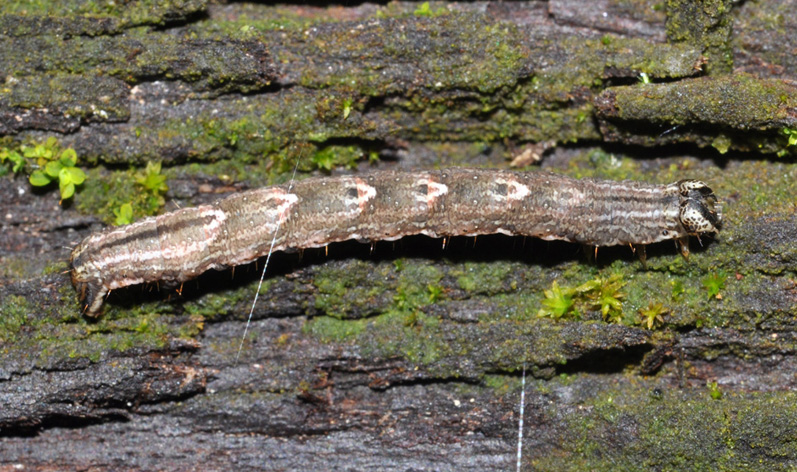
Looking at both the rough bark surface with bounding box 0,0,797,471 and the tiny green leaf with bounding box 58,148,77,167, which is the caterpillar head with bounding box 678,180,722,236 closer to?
the rough bark surface with bounding box 0,0,797,471

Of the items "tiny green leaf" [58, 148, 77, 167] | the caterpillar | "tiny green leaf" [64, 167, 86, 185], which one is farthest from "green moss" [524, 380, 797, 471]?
"tiny green leaf" [58, 148, 77, 167]

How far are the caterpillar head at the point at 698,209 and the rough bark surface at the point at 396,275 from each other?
210mm

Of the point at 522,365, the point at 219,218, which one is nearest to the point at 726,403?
the point at 522,365

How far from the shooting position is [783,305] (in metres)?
7.21

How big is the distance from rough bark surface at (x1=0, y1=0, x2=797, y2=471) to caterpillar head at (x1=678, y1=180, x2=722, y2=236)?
0.21m

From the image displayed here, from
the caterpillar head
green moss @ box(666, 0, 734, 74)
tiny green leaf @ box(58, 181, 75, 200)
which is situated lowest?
tiny green leaf @ box(58, 181, 75, 200)

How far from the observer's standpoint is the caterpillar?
23.9 feet

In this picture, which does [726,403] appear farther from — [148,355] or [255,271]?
[148,355]

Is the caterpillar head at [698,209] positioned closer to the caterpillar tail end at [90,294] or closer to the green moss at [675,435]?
the green moss at [675,435]

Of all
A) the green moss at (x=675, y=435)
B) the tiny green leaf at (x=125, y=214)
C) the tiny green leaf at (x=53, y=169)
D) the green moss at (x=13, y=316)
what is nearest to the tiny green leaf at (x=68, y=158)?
the tiny green leaf at (x=53, y=169)

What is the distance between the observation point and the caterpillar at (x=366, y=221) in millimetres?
7270

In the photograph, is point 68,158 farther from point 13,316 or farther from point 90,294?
point 13,316

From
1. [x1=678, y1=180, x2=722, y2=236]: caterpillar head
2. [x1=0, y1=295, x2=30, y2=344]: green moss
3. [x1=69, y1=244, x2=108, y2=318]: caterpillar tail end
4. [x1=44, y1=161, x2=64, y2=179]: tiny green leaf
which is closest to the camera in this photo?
[x1=678, y1=180, x2=722, y2=236]: caterpillar head

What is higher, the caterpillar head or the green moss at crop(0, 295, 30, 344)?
the caterpillar head
